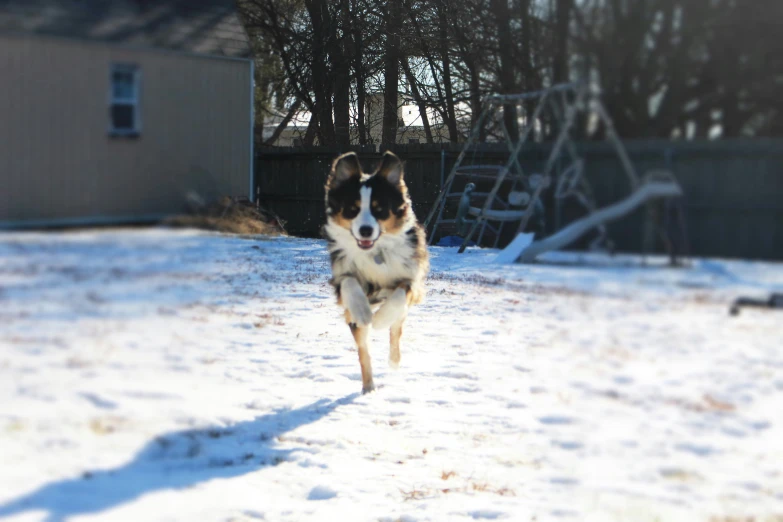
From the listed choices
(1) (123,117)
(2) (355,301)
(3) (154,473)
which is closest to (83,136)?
(1) (123,117)

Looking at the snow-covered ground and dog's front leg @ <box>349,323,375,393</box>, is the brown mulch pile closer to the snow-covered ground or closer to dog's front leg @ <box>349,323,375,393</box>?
the snow-covered ground

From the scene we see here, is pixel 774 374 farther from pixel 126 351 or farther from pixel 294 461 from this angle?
pixel 294 461

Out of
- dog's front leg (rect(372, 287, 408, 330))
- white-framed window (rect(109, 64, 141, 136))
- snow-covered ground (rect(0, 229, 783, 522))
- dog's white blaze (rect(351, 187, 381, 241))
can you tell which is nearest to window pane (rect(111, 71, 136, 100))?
white-framed window (rect(109, 64, 141, 136))

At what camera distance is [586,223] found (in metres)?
1.17

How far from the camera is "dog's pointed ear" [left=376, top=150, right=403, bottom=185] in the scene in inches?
68.8

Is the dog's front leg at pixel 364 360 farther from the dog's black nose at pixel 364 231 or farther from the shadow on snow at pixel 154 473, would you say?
the dog's black nose at pixel 364 231

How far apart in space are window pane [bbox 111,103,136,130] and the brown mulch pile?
148 mm

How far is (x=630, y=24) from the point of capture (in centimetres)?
112

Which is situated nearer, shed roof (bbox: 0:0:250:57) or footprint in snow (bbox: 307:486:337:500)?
shed roof (bbox: 0:0:250:57)

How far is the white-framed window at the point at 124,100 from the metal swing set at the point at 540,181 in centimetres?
60

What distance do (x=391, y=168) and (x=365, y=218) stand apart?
0.13m

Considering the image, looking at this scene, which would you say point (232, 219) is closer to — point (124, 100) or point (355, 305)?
point (124, 100)

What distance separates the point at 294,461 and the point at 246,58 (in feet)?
8.68

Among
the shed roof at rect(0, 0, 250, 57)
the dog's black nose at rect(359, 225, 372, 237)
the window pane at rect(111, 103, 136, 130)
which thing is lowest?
the dog's black nose at rect(359, 225, 372, 237)
